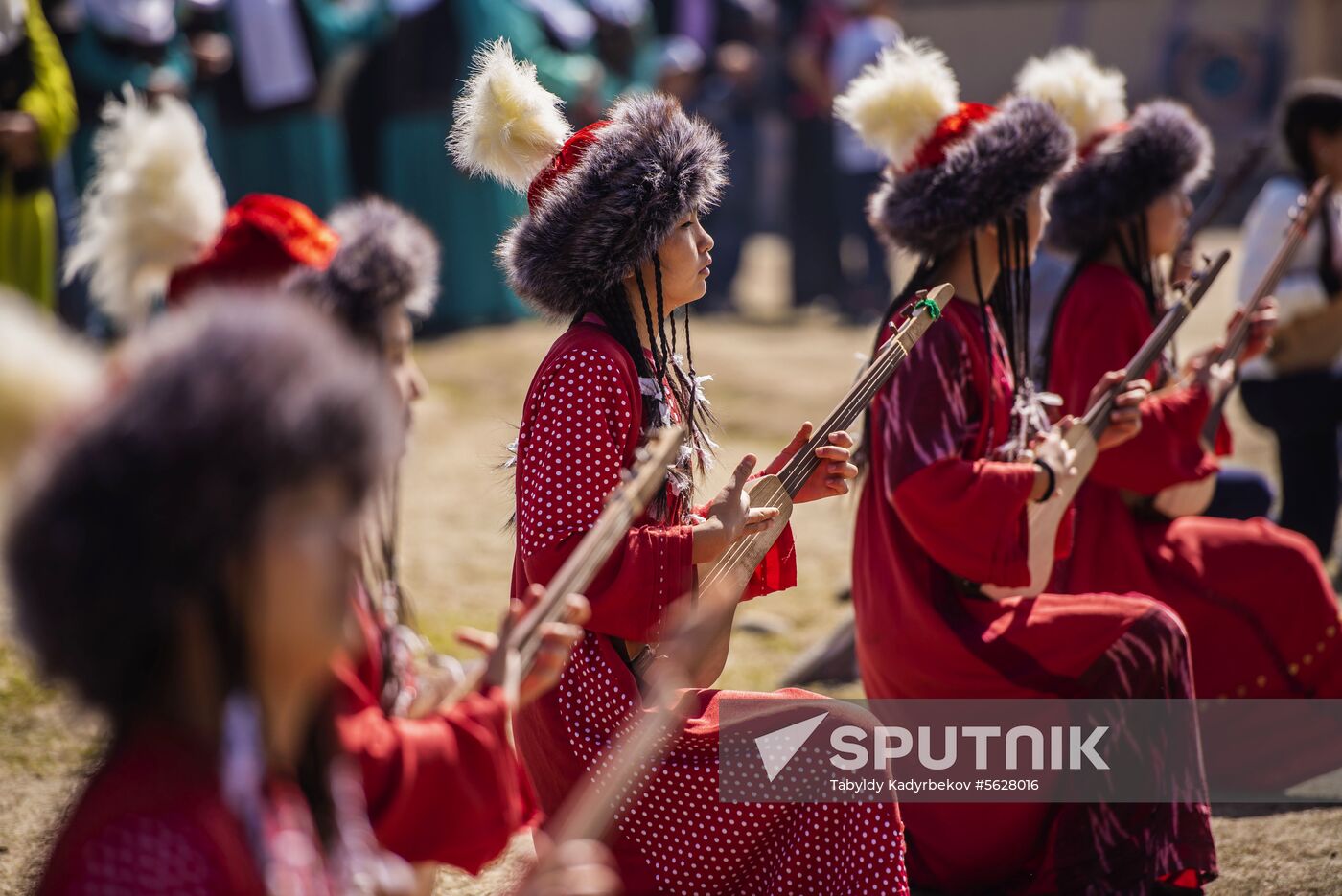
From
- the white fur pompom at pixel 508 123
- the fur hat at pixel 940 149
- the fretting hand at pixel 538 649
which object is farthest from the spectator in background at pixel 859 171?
the fretting hand at pixel 538 649

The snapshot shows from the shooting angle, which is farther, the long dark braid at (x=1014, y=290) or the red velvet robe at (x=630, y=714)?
the long dark braid at (x=1014, y=290)

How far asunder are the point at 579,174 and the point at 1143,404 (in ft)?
6.05

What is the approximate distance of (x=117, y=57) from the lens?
8.09m

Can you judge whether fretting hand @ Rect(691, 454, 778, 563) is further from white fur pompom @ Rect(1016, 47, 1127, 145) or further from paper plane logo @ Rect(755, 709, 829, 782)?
white fur pompom @ Rect(1016, 47, 1127, 145)

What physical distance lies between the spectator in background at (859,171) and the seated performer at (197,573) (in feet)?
31.5

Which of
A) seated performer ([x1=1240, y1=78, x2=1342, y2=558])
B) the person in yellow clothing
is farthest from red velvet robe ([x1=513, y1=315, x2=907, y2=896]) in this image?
the person in yellow clothing

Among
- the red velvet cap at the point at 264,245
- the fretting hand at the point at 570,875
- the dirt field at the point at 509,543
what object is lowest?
the dirt field at the point at 509,543

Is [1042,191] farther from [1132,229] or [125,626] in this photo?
[125,626]

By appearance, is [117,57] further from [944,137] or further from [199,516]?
[199,516]

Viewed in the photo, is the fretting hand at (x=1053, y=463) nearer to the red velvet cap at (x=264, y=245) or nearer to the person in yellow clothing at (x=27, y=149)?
the red velvet cap at (x=264, y=245)

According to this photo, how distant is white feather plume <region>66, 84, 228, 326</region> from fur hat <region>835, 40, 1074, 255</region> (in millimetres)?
1680

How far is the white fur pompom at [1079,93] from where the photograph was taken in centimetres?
446

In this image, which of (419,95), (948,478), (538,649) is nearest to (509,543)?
(948,478)

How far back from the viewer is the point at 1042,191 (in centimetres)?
367
